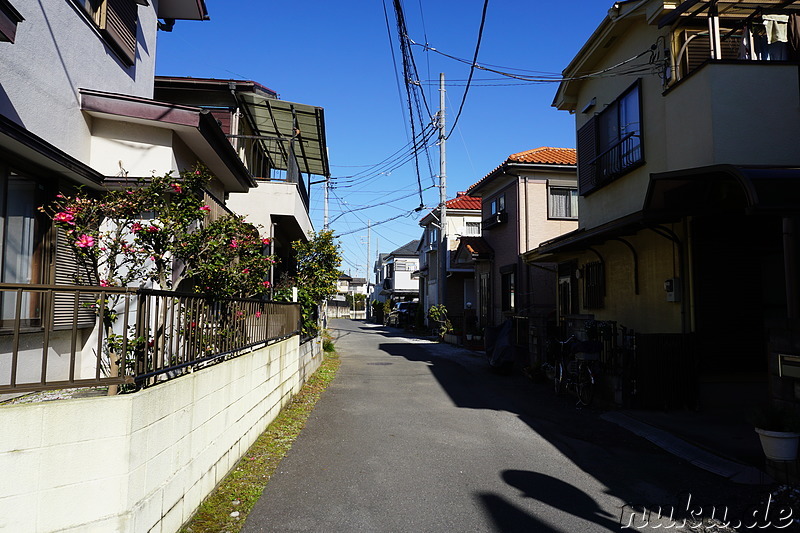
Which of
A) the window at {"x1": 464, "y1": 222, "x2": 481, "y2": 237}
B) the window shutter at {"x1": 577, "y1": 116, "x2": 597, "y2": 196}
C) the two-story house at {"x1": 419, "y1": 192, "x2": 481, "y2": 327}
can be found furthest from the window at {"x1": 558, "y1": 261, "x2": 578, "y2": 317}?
the window at {"x1": 464, "y1": 222, "x2": 481, "y2": 237}

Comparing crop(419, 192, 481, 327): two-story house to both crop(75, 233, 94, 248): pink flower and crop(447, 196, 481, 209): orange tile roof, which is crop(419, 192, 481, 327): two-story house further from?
crop(75, 233, 94, 248): pink flower

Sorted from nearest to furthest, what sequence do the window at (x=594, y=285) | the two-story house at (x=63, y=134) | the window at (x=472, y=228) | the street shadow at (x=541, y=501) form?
the street shadow at (x=541, y=501)
the two-story house at (x=63, y=134)
the window at (x=594, y=285)
the window at (x=472, y=228)

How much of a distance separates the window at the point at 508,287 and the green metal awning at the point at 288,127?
773 cm

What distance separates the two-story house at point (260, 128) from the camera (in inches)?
473

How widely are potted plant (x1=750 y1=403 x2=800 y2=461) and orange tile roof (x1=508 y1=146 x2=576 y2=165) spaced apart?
1476 centimetres

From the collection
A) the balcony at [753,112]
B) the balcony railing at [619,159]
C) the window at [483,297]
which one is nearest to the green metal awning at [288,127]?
the balcony railing at [619,159]

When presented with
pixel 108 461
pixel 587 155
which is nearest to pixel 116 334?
pixel 108 461

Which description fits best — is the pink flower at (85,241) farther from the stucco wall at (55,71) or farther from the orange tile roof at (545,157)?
the orange tile roof at (545,157)

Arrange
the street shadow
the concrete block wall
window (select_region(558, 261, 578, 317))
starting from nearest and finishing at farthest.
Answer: the concrete block wall, the street shadow, window (select_region(558, 261, 578, 317))

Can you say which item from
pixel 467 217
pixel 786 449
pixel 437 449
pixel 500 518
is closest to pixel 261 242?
pixel 437 449

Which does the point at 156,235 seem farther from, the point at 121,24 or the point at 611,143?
the point at 611,143

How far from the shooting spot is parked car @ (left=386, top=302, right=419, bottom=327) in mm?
36575

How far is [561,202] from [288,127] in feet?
34.4

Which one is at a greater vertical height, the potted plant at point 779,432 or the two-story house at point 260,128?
the two-story house at point 260,128
